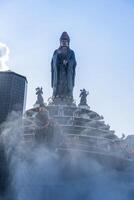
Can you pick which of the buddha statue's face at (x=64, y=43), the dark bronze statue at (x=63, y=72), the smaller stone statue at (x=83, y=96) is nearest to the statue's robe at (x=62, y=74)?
the dark bronze statue at (x=63, y=72)

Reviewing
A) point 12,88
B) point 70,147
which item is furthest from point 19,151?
point 12,88

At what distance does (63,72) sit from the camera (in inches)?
2376

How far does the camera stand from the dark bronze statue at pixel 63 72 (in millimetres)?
59625

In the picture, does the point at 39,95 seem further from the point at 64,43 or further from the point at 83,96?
the point at 64,43

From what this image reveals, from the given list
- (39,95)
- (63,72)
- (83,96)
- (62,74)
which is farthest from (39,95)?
(83,96)

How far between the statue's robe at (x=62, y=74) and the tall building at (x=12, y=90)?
74.1 meters

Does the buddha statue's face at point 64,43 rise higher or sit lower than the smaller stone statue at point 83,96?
higher

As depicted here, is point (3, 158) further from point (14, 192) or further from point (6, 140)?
point (14, 192)

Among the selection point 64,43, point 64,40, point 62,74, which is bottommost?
point 62,74

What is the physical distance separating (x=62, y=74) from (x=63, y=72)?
373 mm

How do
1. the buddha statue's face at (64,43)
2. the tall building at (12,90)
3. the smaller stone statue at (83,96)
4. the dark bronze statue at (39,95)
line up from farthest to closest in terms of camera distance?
the tall building at (12,90) < the buddha statue's face at (64,43) < the dark bronze statue at (39,95) < the smaller stone statue at (83,96)

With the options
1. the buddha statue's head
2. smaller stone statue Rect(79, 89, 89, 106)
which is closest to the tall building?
the buddha statue's head

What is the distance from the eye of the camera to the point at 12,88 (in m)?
150

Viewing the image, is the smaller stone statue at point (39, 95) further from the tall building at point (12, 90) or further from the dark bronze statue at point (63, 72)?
the tall building at point (12, 90)
